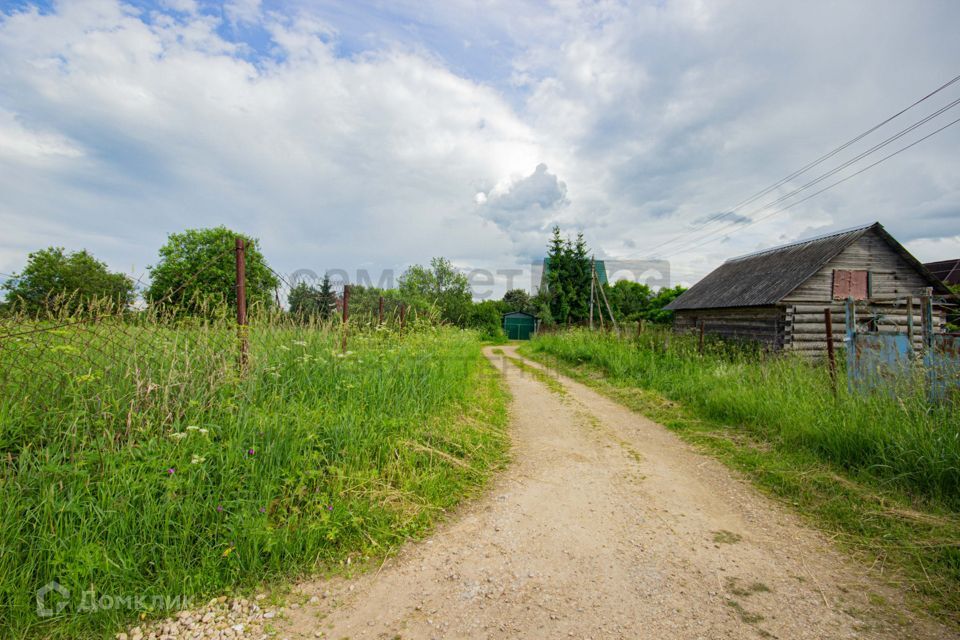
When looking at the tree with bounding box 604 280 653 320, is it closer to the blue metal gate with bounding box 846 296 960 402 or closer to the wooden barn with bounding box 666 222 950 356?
the wooden barn with bounding box 666 222 950 356

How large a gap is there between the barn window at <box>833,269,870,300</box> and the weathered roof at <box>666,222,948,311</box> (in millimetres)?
958

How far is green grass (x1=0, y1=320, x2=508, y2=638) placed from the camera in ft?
7.67

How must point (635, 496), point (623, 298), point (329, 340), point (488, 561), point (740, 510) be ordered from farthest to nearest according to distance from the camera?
point (623, 298) → point (329, 340) → point (635, 496) → point (740, 510) → point (488, 561)

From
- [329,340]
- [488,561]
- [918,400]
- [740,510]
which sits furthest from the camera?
[329,340]

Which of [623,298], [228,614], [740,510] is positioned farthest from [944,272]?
[228,614]

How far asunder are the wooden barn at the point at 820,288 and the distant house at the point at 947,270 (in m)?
13.8

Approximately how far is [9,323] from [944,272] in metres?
40.5

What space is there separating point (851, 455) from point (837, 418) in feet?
1.80

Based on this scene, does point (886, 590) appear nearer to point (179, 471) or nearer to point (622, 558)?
point (622, 558)

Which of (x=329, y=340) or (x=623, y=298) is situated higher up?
(x=623, y=298)

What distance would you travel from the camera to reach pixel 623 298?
4044 cm

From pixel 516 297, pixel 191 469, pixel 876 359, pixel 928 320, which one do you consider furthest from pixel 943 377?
pixel 516 297

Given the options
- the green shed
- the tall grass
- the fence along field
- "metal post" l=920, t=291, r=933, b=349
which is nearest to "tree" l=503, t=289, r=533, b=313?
the green shed

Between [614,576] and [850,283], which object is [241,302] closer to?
[614,576]
